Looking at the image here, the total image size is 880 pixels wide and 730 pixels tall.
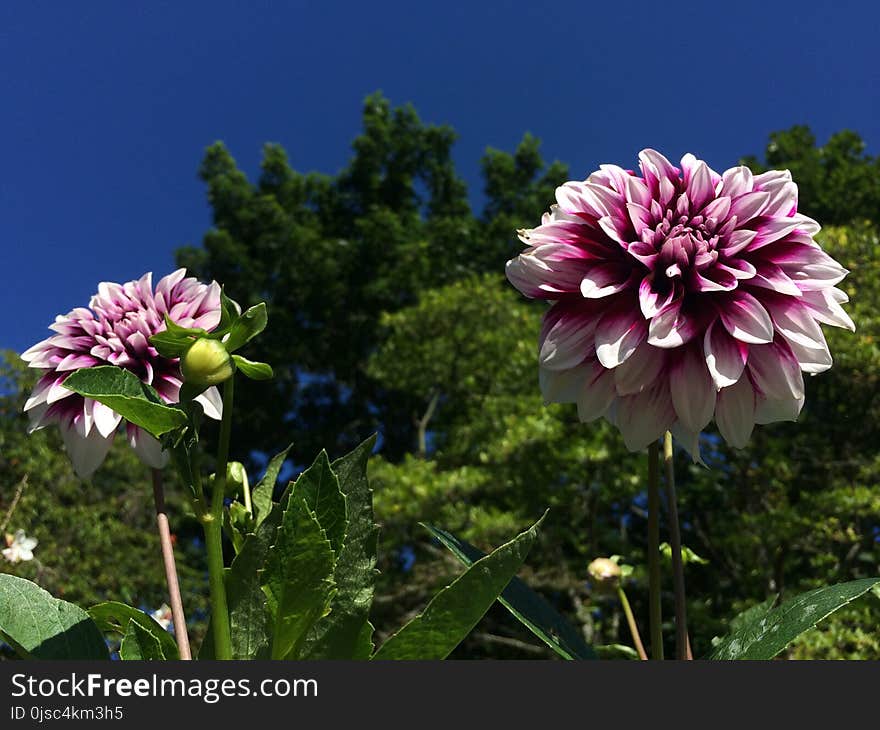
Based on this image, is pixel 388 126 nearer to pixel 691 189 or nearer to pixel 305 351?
pixel 305 351

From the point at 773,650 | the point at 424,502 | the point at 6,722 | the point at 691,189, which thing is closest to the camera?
the point at 6,722

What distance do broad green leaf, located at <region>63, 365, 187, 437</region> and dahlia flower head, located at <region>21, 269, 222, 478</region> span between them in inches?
8.4

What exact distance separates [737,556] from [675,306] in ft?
20.9

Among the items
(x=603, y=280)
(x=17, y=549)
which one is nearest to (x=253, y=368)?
(x=603, y=280)

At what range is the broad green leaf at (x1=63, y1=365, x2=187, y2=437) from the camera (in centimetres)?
42

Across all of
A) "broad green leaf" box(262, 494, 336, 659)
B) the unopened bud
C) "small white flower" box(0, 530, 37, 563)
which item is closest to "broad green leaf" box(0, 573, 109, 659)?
"broad green leaf" box(262, 494, 336, 659)

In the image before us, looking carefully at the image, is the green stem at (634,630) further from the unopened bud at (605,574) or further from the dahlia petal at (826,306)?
the dahlia petal at (826,306)

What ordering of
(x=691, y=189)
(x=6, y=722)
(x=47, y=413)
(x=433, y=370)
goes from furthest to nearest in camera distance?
(x=433, y=370)
(x=47, y=413)
(x=691, y=189)
(x=6, y=722)

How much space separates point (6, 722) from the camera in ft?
1.15

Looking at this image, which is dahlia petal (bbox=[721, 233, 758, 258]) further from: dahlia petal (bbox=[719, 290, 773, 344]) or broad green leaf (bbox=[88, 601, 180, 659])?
broad green leaf (bbox=[88, 601, 180, 659])

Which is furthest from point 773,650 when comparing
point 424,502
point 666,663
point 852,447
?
point 852,447

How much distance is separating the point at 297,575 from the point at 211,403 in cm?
27

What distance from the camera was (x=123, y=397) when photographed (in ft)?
1.35

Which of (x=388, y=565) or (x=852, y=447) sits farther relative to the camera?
(x=388, y=565)
